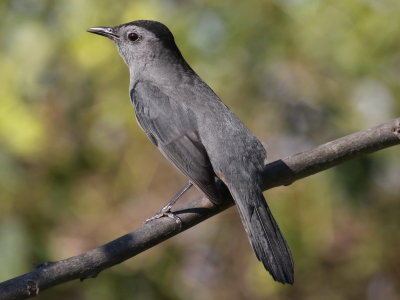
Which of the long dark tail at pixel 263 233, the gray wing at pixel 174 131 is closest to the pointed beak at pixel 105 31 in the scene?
the gray wing at pixel 174 131

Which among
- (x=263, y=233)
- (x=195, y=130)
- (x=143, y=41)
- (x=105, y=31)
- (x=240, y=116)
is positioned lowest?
(x=263, y=233)

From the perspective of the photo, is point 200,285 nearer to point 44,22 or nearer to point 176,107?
point 176,107

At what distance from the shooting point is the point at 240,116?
6.13 meters

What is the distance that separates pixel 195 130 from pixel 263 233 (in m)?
0.91

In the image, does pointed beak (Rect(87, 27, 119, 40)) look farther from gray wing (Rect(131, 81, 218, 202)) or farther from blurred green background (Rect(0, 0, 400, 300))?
gray wing (Rect(131, 81, 218, 202))

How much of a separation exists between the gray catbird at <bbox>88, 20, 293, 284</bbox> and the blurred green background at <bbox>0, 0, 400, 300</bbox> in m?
0.45

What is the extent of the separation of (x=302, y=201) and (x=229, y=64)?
1.26 metres

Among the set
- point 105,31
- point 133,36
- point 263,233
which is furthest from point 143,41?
point 263,233

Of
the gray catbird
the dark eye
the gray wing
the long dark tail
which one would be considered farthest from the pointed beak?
the long dark tail

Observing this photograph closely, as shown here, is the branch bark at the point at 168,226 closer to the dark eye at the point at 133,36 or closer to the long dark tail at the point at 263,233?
the long dark tail at the point at 263,233

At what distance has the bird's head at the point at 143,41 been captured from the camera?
5.65 m

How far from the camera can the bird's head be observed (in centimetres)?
565

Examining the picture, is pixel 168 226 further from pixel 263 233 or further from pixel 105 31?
pixel 105 31

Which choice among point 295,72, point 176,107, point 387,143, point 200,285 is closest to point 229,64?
point 295,72
